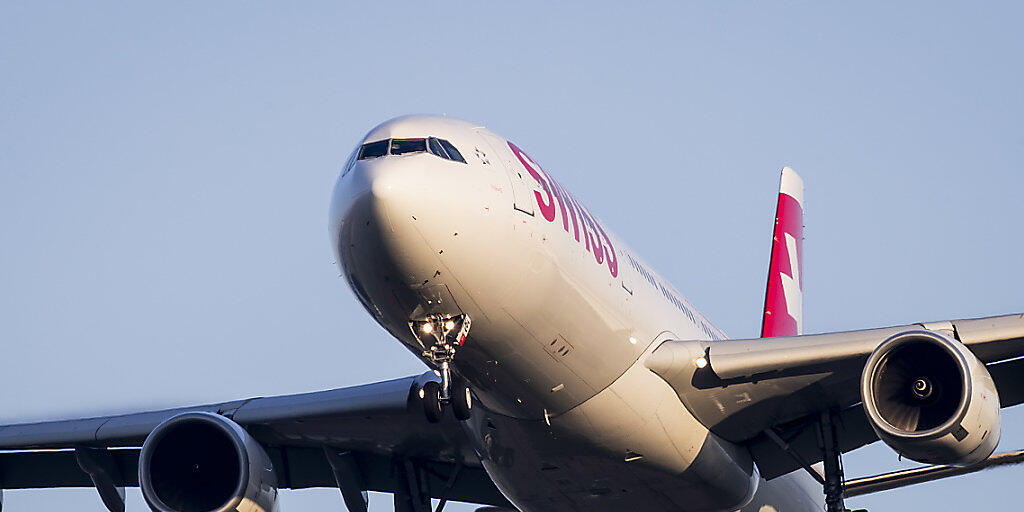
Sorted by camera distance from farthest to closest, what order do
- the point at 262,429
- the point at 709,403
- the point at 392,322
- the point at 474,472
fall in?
the point at 474,472, the point at 262,429, the point at 709,403, the point at 392,322

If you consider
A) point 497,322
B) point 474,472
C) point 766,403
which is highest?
point 497,322

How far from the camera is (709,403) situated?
16047mm

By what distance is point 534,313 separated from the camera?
13688 mm

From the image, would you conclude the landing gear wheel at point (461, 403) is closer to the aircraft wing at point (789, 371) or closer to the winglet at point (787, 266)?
the aircraft wing at point (789, 371)

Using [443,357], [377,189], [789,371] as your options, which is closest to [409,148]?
[377,189]

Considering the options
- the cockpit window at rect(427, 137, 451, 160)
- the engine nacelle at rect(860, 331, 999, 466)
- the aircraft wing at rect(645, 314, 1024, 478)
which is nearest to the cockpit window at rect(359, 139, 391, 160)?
the cockpit window at rect(427, 137, 451, 160)

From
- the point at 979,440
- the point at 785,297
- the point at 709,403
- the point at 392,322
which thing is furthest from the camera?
the point at 785,297

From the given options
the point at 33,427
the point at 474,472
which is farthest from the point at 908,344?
the point at 33,427

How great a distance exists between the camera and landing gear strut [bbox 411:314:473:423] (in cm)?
1282

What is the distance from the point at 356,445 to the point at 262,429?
133 cm

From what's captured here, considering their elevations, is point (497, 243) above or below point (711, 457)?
above

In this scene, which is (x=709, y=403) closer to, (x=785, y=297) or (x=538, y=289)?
(x=538, y=289)

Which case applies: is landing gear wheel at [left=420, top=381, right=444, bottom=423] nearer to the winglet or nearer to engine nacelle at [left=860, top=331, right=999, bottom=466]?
engine nacelle at [left=860, top=331, right=999, bottom=466]

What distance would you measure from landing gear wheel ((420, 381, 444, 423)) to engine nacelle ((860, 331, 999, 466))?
480 centimetres
